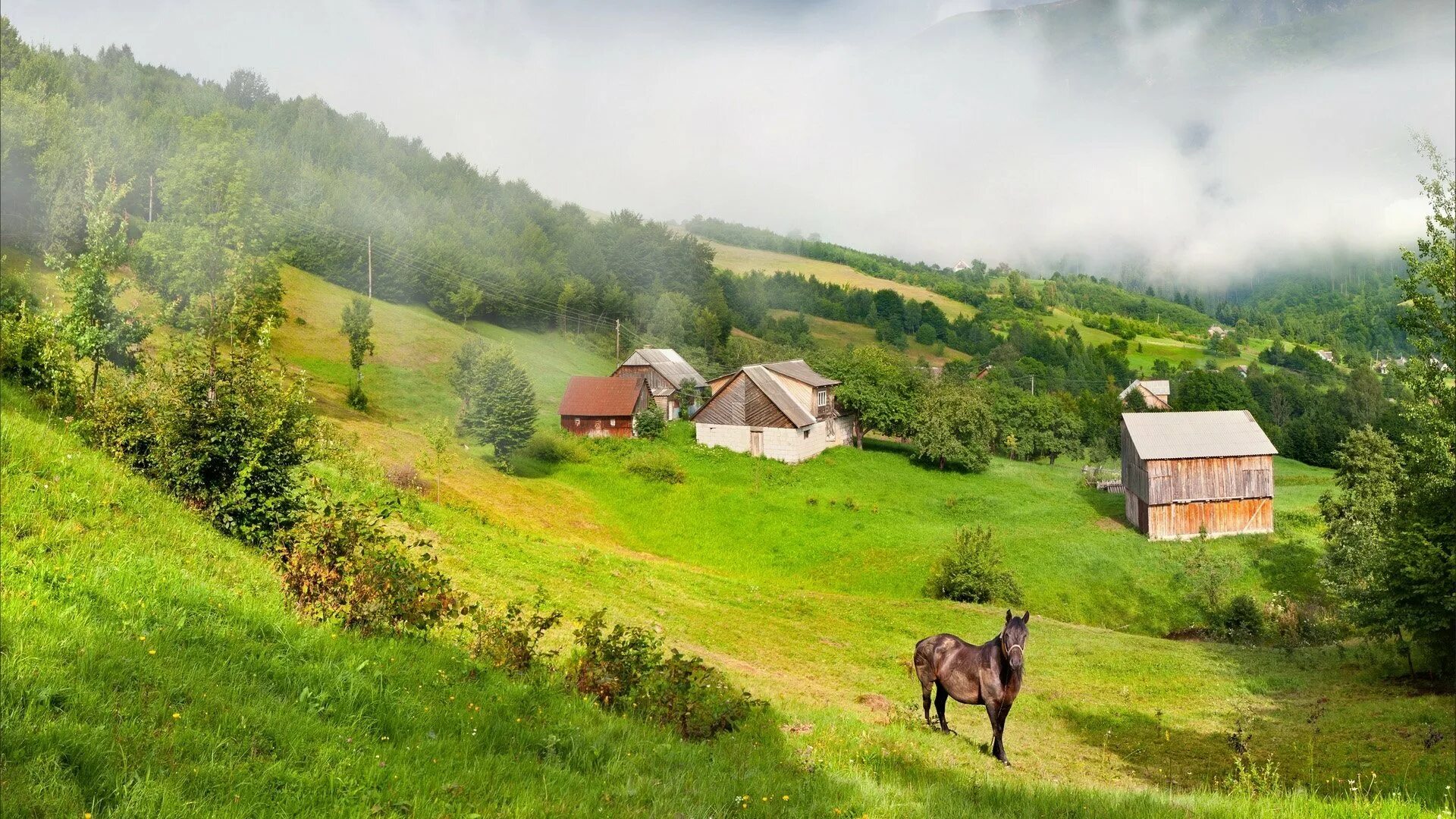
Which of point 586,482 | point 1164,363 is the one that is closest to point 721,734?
point 586,482

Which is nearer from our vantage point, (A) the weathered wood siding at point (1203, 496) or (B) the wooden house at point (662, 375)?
(A) the weathered wood siding at point (1203, 496)

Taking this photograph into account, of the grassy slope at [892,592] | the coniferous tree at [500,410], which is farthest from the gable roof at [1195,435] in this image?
the coniferous tree at [500,410]

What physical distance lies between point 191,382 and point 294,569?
5398 mm

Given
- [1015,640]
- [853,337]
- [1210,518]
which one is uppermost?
[853,337]

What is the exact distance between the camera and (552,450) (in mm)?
56219

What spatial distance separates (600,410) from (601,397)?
2159mm

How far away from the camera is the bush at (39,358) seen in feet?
49.0

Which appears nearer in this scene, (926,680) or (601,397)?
(926,680)

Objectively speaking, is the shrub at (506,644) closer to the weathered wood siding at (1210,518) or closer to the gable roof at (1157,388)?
the weathered wood siding at (1210,518)

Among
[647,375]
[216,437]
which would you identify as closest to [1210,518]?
[647,375]

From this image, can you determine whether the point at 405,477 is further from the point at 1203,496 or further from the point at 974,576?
the point at 1203,496

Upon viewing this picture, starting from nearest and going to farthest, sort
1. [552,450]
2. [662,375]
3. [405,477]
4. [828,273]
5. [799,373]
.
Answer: [405,477] < [552,450] < [799,373] < [662,375] < [828,273]

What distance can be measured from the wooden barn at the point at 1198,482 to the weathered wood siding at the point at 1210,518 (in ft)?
0.16

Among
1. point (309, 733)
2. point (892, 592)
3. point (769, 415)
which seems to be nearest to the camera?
point (309, 733)
